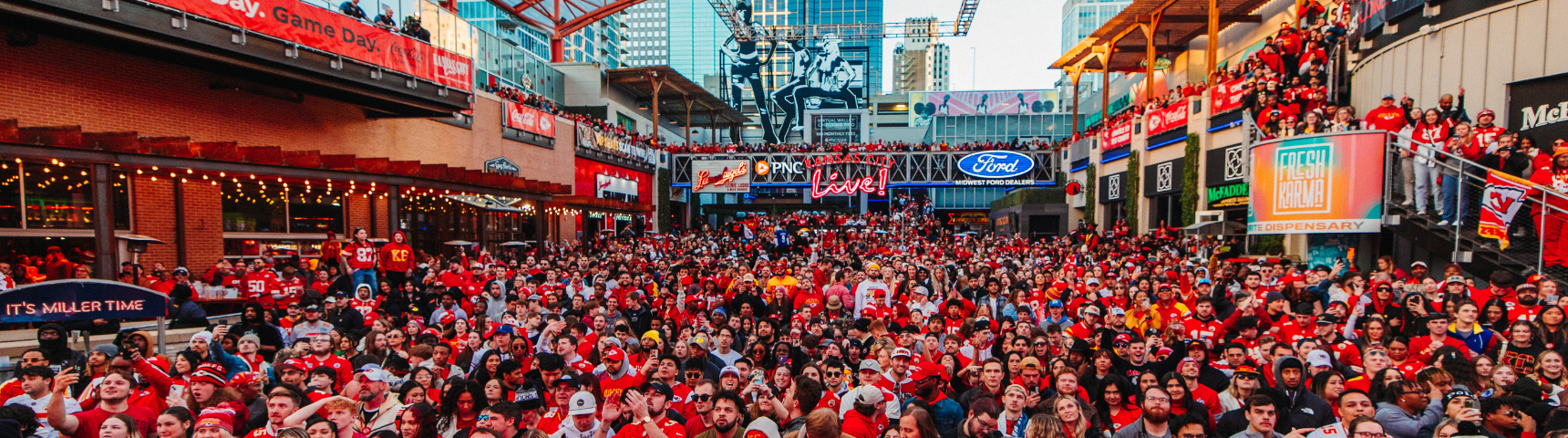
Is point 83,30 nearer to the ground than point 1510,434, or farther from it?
farther from it

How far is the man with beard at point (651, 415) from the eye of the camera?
5055 mm

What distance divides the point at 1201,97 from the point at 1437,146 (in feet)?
28.1

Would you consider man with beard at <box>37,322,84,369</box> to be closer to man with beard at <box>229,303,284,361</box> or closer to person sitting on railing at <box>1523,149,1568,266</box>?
man with beard at <box>229,303,284,361</box>

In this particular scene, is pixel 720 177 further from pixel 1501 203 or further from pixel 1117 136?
pixel 1501 203

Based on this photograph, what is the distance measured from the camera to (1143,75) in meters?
33.0

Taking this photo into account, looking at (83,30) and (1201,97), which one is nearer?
(83,30)

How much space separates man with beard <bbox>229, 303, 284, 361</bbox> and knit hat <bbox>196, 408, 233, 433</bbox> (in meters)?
4.12

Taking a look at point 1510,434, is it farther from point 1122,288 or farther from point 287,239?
point 287,239

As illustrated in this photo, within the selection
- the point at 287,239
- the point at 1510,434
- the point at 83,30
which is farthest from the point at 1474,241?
the point at 287,239

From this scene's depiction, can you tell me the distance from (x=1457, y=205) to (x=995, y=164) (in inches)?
837

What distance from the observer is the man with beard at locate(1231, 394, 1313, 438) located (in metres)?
4.89

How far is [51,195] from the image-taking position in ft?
43.6

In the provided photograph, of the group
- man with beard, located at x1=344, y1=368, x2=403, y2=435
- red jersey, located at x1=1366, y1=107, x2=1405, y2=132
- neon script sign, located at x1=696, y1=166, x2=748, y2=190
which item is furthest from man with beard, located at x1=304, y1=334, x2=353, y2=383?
neon script sign, located at x1=696, y1=166, x2=748, y2=190

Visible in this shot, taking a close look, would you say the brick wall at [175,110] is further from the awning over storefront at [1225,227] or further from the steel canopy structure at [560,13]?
the awning over storefront at [1225,227]
